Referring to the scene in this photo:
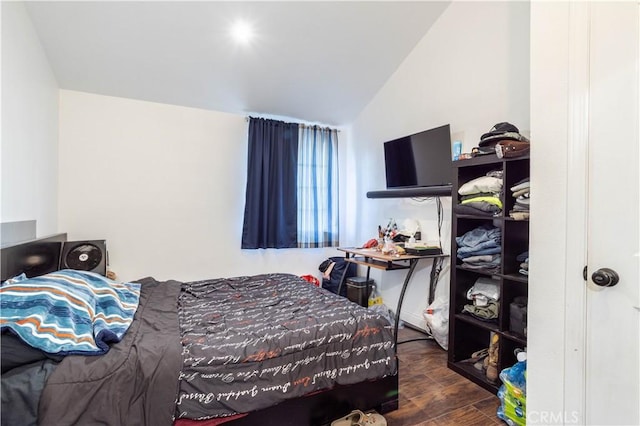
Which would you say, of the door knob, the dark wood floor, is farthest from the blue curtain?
the door knob

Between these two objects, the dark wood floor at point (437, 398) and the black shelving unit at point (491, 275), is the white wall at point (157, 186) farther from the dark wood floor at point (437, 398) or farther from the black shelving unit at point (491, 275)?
the black shelving unit at point (491, 275)

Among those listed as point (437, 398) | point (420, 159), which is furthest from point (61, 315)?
point (420, 159)

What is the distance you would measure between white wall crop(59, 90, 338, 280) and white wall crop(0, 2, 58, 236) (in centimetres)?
23

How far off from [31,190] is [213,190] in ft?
5.14

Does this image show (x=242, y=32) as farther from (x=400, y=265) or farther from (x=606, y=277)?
(x=606, y=277)

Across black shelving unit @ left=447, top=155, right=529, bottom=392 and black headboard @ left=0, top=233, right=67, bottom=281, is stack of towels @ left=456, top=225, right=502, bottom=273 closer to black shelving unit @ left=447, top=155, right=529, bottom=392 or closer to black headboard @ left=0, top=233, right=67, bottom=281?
black shelving unit @ left=447, top=155, right=529, bottom=392

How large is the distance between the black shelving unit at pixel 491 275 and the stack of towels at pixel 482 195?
0.04 meters

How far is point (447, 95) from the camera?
9.03 feet

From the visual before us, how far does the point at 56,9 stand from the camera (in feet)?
7.11

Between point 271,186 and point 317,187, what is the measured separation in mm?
607

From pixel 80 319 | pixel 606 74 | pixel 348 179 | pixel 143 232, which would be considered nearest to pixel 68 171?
pixel 143 232

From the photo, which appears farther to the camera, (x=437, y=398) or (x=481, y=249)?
(x=481, y=249)

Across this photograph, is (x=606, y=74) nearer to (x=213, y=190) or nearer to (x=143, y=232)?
(x=213, y=190)

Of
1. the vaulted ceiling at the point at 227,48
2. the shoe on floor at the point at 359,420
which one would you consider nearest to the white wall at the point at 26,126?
the vaulted ceiling at the point at 227,48
